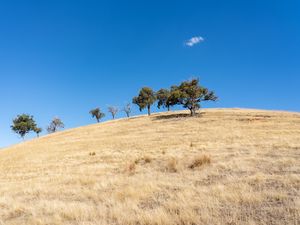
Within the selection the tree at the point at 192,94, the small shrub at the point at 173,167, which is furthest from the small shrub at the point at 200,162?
the tree at the point at 192,94

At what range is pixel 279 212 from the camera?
6586 millimetres

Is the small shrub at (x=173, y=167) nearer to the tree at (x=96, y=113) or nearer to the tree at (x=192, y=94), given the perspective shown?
the tree at (x=192, y=94)

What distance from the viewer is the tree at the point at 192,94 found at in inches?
2253

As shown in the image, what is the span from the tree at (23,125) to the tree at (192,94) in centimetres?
3836

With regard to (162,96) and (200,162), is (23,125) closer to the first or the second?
(162,96)

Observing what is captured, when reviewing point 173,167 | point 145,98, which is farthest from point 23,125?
point 173,167

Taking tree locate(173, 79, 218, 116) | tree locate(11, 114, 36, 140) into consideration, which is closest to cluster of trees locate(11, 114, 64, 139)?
tree locate(11, 114, 36, 140)

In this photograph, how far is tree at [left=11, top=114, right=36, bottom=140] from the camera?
237 feet

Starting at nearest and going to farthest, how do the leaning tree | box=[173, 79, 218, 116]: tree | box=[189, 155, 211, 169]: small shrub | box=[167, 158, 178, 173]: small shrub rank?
1. box=[167, 158, 178, 173]: small shrub
2. box=[189, 155, 211, 169]: small shrub
3. box=[173, 79, 218, 116]: tree
4. the leaning tree

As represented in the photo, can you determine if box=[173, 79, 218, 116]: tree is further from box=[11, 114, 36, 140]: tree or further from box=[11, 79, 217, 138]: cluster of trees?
box=[11, 114, 36, 140]: tree

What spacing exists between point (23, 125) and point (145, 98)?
3047cm

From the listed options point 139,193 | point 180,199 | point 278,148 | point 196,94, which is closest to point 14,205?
point 139,193

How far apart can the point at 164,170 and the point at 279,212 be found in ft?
27.1

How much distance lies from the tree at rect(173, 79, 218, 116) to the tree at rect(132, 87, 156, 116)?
17.7 metres
